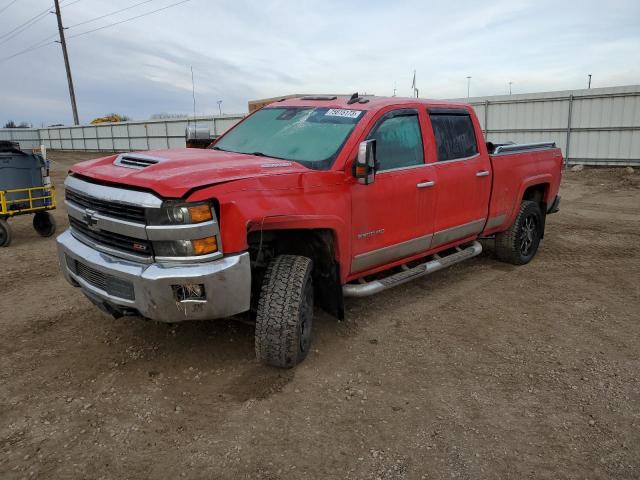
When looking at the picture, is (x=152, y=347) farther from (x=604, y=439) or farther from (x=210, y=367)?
(x=604, y=439)

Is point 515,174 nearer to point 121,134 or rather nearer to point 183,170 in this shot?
point 183,170

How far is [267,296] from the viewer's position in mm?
3266

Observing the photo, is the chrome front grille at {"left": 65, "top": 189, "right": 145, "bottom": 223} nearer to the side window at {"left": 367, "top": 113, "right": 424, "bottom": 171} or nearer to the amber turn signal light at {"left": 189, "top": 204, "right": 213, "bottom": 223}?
the amber turn signal light at {"left": 189, "top": 204, "right": 213, "bottom": 223}

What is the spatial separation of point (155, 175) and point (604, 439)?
3.01m

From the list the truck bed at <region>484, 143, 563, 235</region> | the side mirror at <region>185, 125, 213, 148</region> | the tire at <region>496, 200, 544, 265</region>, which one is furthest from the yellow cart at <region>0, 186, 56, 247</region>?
the tire at <region>496, 200, 544, 265</region>

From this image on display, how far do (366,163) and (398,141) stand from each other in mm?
851

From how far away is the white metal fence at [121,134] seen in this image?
88.1 ft

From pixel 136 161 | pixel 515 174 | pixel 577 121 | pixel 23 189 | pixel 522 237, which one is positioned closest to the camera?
pixel 136 161

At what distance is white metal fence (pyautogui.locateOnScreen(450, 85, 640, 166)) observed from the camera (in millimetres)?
15898

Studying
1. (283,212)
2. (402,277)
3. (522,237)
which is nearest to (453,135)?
(402,277)

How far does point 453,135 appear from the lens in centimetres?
489

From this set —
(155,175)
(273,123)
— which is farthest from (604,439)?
(273,123)

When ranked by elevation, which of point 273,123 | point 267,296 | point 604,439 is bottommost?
point 604,439

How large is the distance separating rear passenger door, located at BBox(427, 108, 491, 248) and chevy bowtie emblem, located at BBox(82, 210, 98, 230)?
9.36 feet
